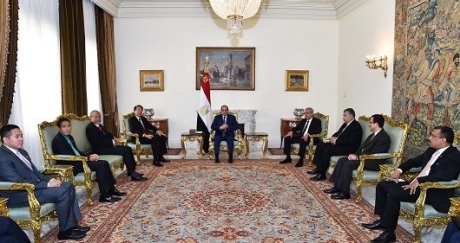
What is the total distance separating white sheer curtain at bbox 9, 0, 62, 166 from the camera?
556 centimetres

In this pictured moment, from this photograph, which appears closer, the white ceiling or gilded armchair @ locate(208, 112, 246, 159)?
gilded armchair @ locate(208, 112, 246, 159)

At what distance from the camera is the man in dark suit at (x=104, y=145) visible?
6020mm

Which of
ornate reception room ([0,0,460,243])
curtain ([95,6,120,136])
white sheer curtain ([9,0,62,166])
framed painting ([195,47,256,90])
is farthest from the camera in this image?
framed painting ([195,47,256,90])

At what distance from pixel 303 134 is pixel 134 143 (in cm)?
373

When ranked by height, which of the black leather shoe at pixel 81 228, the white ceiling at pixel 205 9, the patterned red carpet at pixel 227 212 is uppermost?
the white ceiling at pixel 205 9

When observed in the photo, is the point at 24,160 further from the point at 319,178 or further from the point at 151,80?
the point at 151,80

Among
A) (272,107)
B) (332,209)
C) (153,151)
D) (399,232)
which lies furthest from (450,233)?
(272,107)

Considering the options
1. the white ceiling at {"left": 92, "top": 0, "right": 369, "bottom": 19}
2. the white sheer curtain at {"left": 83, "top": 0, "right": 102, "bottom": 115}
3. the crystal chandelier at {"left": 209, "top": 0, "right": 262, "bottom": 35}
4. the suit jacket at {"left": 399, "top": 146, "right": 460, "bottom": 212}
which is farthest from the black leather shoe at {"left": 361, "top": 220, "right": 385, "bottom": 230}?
the white ceiling at {"left": 92, "top": 0, "right": 369, "bottom": 19}

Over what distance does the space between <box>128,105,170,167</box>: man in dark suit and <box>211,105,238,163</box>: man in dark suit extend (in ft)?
4.00

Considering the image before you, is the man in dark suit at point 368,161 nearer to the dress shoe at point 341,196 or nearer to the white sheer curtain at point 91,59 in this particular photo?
the dress shoe at point 341,196

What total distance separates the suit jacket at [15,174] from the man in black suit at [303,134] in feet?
16.9

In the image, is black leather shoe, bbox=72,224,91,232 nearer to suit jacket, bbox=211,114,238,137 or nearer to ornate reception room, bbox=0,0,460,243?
ornate reception room, bbox=0,0,460,243

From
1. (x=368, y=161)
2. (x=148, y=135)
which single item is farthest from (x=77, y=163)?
(x=368, y=161)

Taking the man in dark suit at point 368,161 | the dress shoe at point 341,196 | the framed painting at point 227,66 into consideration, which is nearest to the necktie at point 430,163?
the man in dark suit at point 368,161
